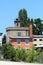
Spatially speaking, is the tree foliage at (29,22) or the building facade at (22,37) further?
the tree foliage at (29,22)

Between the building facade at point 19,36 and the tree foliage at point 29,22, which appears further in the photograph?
the tree foliage at point 29,22

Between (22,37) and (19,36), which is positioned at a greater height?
(19,36)

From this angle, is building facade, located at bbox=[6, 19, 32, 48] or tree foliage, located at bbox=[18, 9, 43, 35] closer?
building facade, located at bbox=[6, 19, 32, 48]

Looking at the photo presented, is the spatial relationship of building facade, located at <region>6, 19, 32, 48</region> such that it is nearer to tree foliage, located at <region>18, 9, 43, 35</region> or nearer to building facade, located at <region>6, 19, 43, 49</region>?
building facade, located at <region>6, 19, 43, 49</region>

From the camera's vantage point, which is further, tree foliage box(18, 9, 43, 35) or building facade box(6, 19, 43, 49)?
tree foliage box(18, 9, 43, 35)

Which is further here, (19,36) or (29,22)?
(29,22)

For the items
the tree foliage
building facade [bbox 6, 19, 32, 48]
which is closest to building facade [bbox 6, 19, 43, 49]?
building facade [bbox 6, 19, 32, 48]

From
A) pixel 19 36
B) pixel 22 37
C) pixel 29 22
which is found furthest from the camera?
pixel 29 22

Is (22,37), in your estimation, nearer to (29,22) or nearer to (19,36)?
(19,36)

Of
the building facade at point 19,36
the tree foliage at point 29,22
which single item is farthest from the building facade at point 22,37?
the tree foliage at point 29,22

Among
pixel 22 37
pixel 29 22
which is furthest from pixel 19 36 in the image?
pixel 29 22

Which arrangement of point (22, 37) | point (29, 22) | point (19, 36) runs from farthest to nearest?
point (29, 22), point (19, 36), point (22, 37)

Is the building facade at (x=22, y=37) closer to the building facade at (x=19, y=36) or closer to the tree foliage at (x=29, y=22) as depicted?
the building facade at (x=19, y=36)

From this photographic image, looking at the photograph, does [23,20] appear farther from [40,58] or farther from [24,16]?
[40,58]
